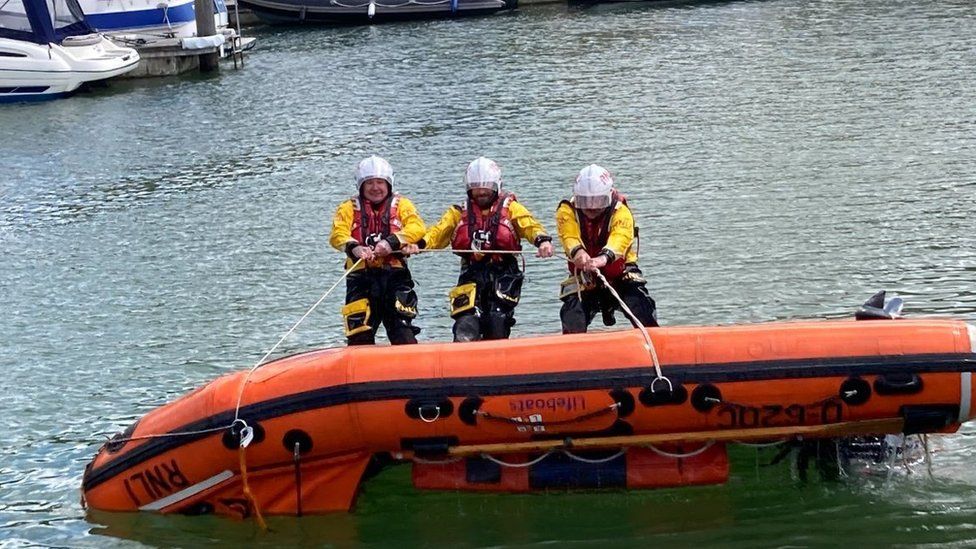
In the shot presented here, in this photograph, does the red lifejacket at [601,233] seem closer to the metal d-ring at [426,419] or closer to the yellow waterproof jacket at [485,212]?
the yellow waterproof jacket at [485,212]

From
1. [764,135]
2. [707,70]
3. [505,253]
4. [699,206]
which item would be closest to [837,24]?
[707,70]

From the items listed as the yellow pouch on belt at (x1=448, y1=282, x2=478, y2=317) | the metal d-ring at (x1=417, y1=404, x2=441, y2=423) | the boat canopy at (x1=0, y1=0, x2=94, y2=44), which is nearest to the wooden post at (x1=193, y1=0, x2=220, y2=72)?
the boat canopy at (x1=0, y1=0, x2=94, y2=44)

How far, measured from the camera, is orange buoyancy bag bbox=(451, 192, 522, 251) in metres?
8.64

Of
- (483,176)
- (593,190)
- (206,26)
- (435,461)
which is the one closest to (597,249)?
(593,190)

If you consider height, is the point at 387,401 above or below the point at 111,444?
above

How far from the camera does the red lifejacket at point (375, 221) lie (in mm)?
8781

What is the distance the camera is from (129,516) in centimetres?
812

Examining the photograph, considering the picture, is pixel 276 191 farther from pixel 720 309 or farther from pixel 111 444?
pixel 111 444

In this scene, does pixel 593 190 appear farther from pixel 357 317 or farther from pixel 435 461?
pixel 435 461

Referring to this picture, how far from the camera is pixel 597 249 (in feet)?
28.6

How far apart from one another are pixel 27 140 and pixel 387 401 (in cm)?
1731

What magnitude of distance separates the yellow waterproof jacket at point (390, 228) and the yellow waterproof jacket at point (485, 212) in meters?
0.09

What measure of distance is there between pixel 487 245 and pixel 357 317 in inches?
38.8

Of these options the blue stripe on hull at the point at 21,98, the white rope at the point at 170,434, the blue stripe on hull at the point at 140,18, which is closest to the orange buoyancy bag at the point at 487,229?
the white rope at the point at 170,434
